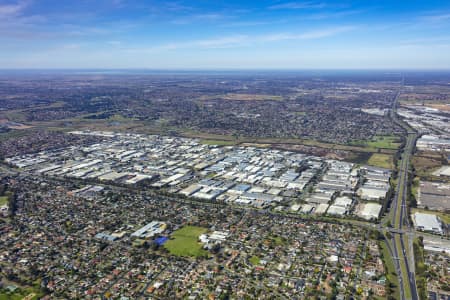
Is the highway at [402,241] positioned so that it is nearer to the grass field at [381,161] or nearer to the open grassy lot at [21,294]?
the grass field at [381,161]

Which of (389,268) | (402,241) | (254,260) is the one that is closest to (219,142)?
(254,260)

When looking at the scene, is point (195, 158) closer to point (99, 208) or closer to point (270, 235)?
point (99, 208)

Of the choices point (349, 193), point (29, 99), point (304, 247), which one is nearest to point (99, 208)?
point (304, 247)

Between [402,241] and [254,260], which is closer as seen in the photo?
[254,260]

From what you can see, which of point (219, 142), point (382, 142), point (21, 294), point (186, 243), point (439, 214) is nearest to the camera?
point (21, 294)

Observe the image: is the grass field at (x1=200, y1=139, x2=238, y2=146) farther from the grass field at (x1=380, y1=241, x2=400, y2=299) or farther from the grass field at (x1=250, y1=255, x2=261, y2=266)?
the grass field at (x1=380, y1=241, x2=400, y2=299)

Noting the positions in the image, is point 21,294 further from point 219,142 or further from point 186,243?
point 219,142
